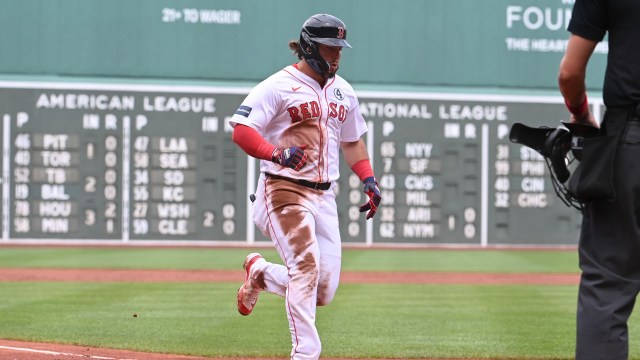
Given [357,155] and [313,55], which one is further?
[357,155]

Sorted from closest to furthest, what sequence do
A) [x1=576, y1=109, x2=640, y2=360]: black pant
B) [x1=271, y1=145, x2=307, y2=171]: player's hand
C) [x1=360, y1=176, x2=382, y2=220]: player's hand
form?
[x1=576, y1=109, x2=640, y2=360]: black pant, [x1=271, y1=145, x2=307, y2=171]: player's hand, [x1=360, y1=176, x2=382, y2=220]: player's hand

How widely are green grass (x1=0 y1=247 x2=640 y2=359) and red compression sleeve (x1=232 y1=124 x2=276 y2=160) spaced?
2.01 meters

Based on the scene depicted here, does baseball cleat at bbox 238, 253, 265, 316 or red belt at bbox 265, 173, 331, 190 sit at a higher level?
red belt at bbox 265, 173, 331, 190

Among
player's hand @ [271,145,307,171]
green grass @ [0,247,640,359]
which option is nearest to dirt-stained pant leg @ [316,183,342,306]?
player's hand @ [271,145,307,171]

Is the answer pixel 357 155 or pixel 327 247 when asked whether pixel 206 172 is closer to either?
pixel 357 155

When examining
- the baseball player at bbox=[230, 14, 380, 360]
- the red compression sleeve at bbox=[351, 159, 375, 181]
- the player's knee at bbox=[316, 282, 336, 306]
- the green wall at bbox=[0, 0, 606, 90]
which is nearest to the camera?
the baseball player at bbox=[230, 14, 380, 360]

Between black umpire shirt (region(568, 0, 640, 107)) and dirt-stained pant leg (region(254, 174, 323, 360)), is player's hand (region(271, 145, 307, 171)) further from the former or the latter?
black umpire shirt (region(568, 0, 640, 107))

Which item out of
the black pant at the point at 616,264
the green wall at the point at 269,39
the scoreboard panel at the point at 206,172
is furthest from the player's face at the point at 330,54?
the green wall at the point at 269,39

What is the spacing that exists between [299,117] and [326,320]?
3717mm

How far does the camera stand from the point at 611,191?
3.32m

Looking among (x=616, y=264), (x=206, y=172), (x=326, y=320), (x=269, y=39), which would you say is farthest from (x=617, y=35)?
(x=269, y=39)

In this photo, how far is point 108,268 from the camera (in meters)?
14.5

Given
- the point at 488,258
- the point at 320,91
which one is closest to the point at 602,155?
the point at 320,91

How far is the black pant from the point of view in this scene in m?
3.32
